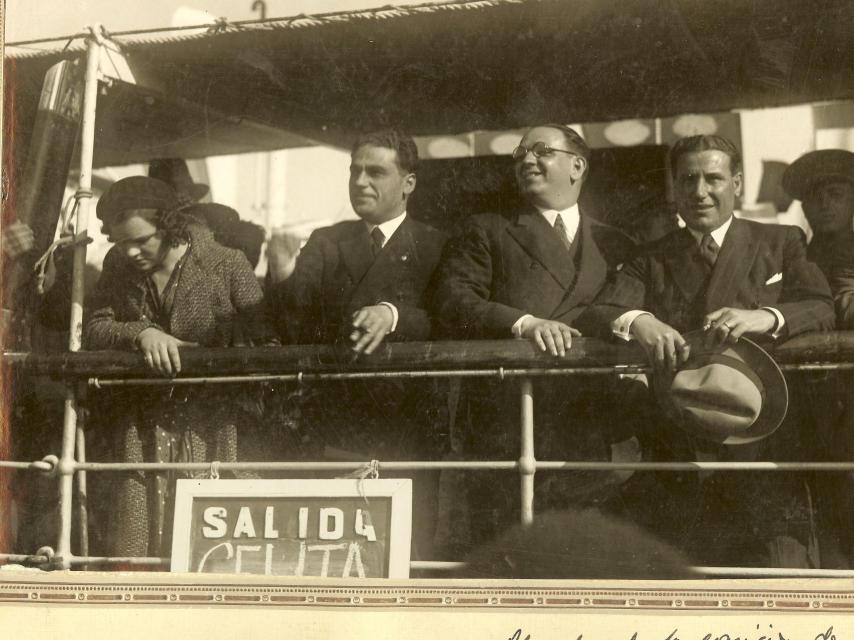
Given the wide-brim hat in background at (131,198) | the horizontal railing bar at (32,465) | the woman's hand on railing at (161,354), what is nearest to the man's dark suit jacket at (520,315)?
the woman's hand on railing at (161,354)

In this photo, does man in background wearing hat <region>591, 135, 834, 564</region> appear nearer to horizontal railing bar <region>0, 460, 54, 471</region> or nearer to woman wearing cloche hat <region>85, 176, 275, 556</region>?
woman wearing cloche hat <region>85, 176, 275, 556</region>

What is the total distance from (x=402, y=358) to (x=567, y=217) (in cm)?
55

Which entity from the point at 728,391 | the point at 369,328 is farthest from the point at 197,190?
the point at 728,391

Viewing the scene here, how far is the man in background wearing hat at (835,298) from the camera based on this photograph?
2.09m

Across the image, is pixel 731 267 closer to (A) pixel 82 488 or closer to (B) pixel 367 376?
(B) pixel 367 376

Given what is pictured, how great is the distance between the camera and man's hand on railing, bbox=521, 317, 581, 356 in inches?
82.3

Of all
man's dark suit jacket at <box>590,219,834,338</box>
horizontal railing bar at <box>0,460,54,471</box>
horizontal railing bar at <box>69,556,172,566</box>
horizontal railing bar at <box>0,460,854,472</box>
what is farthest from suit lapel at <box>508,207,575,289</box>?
horizontal railing bar at <box>0,460,54,471</box>

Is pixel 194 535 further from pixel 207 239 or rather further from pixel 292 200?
pixel 292 200

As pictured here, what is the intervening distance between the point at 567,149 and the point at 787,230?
0.53 metres

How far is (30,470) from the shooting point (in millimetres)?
2381

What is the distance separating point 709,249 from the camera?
7.48 feet

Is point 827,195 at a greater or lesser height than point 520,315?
greater

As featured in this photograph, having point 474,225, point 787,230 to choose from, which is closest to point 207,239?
point 474,225

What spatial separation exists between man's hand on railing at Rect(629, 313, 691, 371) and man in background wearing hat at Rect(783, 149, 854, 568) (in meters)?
0.30
